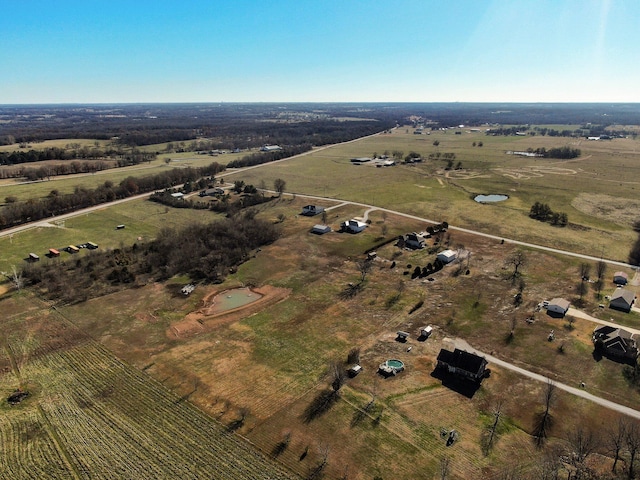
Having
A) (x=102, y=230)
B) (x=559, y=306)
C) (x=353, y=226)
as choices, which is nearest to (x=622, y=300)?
(x=559, y=306)

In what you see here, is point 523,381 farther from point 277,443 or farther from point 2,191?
point 2,191

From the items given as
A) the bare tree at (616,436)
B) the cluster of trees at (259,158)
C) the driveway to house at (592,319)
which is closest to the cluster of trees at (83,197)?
the cluster of trees at (259,158)

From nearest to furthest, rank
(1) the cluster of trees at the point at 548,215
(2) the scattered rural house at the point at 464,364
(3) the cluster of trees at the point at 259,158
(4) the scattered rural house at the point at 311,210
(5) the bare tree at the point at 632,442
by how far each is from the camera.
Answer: (5) the bare tree at the point at 632,442 → (2) the scattered rural house at the point at 464,364 → (1) the cluster of trees at the point at 548,215 → (4) the scattered rural house at the point at 311,210 → (3) the cluster of trees at the point at 259,158

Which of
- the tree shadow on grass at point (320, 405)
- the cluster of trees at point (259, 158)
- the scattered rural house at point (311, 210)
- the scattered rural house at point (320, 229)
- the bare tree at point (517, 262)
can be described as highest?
the cluster of trees at point (259, 158)

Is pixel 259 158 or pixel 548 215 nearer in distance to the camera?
pixel 548 215

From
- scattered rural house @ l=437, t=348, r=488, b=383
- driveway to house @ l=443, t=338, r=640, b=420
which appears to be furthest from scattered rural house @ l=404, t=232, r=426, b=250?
scattered rural house @ l=437, t=348, r=488, b=383

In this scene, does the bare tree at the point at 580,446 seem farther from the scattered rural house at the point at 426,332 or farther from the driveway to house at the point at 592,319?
the driveway to house at the point at 592,319

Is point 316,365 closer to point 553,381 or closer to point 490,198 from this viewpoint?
point 553,381
